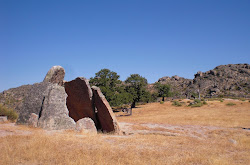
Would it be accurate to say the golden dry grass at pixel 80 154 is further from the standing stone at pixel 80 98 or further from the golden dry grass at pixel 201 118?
the golden dry grass at pixel 201 118

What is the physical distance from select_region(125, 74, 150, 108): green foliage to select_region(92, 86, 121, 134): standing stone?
2972 centimetres

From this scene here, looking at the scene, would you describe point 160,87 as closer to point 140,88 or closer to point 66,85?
point 140,88

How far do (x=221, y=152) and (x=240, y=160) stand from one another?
42.7 inches

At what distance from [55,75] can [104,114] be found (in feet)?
16.2

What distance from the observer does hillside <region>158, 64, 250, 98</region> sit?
7702 cm

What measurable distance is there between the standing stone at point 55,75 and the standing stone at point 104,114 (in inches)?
134

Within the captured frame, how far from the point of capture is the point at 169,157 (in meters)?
7.09

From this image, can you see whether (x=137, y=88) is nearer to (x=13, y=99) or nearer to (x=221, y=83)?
(x=13, y=99)

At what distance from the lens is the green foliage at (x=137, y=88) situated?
44.1m

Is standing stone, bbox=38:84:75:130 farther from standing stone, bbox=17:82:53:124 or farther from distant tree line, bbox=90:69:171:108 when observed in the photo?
distant tree line, bbox=90:69:171:108

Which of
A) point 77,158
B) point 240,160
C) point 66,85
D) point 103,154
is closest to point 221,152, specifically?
point 240,160

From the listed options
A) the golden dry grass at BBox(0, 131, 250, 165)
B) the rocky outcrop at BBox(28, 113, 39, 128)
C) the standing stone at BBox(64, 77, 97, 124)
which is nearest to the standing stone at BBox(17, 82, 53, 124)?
the rocky outcrop at BBox(28, 113, 39, 128)

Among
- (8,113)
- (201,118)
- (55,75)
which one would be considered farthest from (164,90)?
→ (55,75)

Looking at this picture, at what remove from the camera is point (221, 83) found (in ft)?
288
